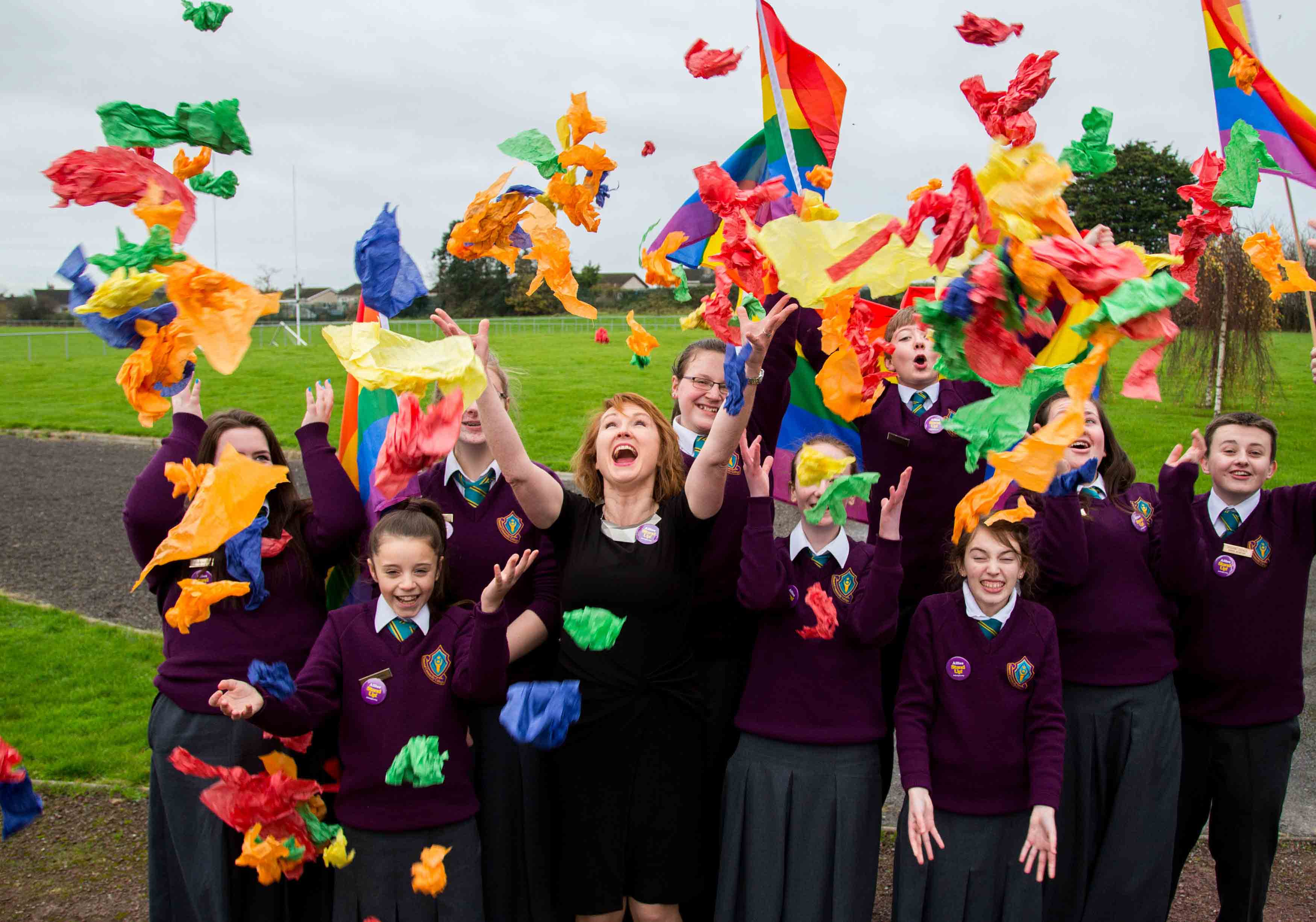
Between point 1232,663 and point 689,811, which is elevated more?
point 1232,663

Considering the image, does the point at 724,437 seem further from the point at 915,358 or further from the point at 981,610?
the point at 915,358

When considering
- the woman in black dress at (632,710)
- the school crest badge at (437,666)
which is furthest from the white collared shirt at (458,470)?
the school crest badge at (437,666)

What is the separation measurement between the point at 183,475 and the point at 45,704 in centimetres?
390

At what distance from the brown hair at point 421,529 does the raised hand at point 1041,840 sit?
1.92 m

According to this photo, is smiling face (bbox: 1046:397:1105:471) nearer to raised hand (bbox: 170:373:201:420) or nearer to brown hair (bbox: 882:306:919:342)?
brown hair (bbox: 882:306:919:342)

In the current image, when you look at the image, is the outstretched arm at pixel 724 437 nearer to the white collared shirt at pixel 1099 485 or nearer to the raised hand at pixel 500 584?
the raised hand at pixel 500 584

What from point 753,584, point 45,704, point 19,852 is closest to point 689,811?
point 753,584

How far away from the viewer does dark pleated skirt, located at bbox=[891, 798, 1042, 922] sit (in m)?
Answer: 3.16

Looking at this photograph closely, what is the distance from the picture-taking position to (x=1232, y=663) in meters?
3.48

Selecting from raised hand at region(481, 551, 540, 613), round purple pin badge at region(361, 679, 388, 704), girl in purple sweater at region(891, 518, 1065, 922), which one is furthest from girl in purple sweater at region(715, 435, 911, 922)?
round purple pin badge at region(361, 679, 388, 704)

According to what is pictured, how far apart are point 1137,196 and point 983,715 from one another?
11.4 metres

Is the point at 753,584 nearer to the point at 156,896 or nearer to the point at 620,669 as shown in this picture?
the point at 620,669

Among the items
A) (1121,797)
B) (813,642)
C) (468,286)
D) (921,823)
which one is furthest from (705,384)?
(468,286)

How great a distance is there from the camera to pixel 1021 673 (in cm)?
320
